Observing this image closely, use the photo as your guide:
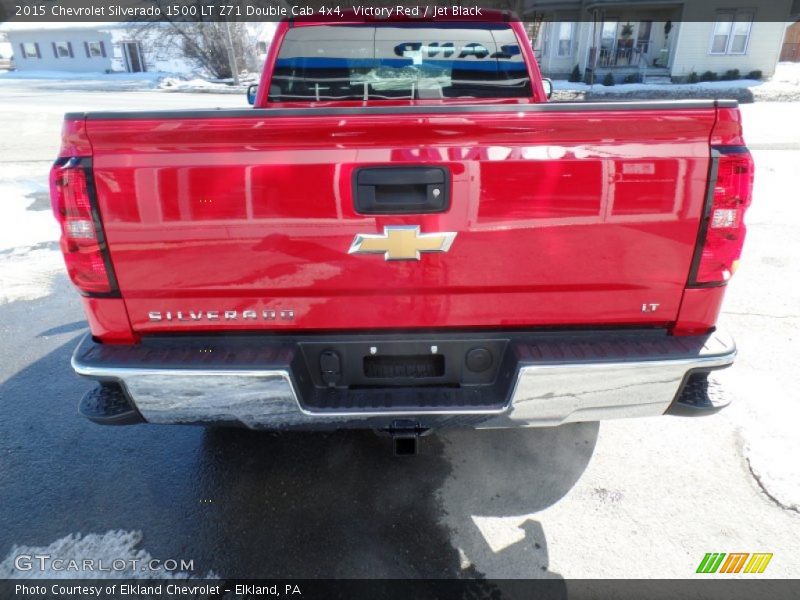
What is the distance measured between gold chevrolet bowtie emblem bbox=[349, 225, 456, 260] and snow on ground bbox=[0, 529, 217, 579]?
159 centimetres

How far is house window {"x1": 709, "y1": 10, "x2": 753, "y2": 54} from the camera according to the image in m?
24.2

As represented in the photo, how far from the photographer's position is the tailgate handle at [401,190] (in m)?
1.92

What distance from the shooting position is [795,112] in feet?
52.1

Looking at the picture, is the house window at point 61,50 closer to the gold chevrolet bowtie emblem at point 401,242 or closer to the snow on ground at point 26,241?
the snow on ground at point 26,241

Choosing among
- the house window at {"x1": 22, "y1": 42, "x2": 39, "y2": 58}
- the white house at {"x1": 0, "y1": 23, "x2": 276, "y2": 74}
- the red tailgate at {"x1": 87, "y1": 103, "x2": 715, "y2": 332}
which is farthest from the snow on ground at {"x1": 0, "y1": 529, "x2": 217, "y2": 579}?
the house window at {"x1": 22, "y1": 42, "x2": 39, "y2": 58}

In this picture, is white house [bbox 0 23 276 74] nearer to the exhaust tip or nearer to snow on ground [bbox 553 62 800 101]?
snow on ground [bbox 553 62 800 101]

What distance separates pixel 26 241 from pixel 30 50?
5557 centimetres

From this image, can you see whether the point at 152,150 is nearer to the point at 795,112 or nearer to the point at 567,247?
the point at 567,247

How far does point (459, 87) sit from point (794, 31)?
48.7 m

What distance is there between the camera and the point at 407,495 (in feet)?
8.89

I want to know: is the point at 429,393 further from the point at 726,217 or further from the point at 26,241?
the point at 26,241

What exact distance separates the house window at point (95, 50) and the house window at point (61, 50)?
2.10 m

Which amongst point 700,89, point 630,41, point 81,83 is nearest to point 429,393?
point 700,89

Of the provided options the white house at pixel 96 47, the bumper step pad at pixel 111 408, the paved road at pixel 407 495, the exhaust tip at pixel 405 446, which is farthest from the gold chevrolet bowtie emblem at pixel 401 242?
the white house at pixel 96 47
